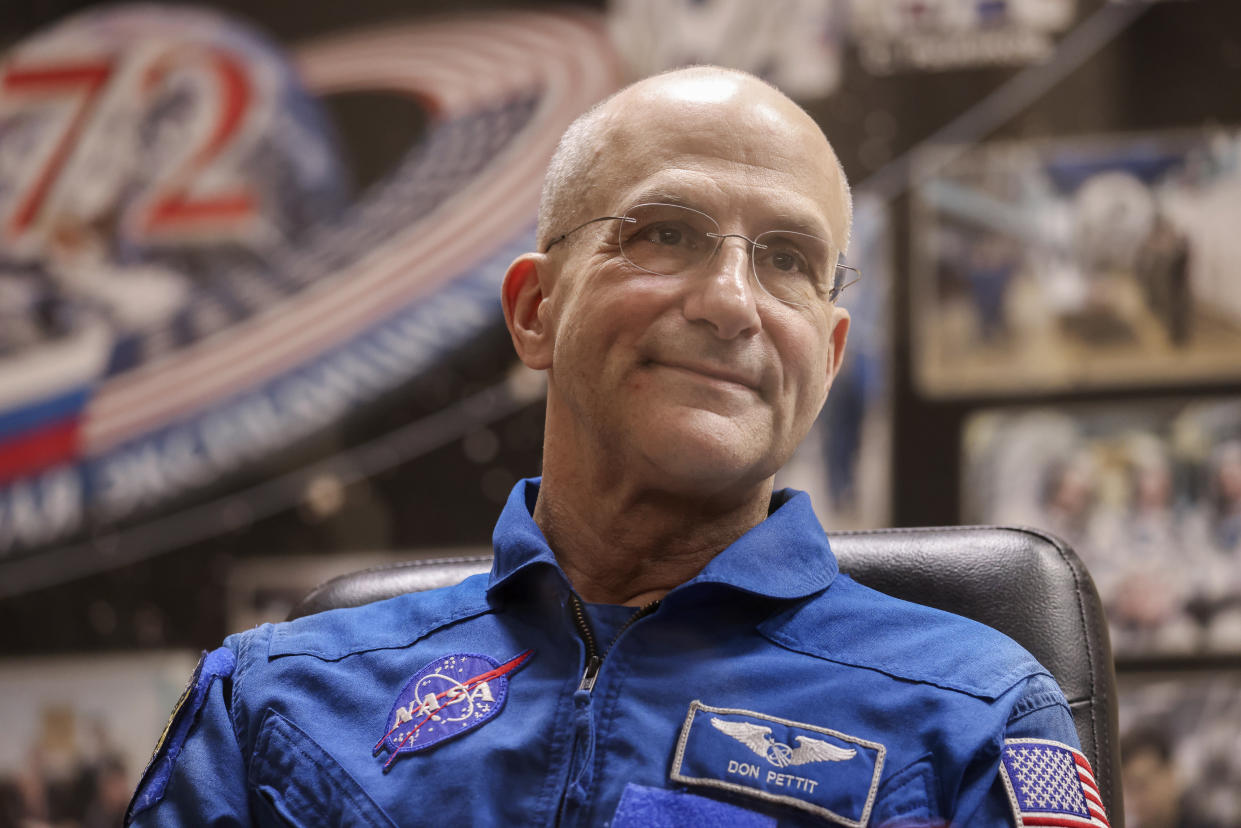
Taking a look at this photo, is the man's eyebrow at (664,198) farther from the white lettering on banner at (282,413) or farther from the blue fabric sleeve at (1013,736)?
the white lettering on banner at (282,413)

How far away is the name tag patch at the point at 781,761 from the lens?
100cm

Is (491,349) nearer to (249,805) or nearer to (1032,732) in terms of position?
(249,805)

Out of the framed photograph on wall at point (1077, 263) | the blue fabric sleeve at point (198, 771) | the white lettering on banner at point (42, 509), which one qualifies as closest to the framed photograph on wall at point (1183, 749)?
the framed photograph on wall at point (1077, 263)

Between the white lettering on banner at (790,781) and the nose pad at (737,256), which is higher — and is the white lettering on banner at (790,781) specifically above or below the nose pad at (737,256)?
below

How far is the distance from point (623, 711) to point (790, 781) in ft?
0.56

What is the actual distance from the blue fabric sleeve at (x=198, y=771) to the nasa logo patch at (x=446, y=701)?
170mm

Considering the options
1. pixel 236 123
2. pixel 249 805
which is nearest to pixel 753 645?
pixel 249 805

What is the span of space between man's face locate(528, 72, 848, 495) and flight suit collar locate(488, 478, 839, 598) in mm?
64

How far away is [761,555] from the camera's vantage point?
1.20 metres

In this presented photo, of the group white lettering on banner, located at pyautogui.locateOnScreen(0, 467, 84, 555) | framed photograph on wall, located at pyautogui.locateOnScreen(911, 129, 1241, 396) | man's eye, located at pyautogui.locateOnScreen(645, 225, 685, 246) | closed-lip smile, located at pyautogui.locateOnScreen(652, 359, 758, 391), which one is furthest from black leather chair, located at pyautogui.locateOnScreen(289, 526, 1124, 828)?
white lettering on banner, located at pyautogui.locateOnScreen(0, 467, 84, 555)

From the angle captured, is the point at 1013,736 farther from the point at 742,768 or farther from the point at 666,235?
the point at 666,235

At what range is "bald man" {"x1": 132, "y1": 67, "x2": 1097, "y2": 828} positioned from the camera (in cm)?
104

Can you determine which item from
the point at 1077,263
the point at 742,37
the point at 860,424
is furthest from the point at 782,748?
the point at 742,37

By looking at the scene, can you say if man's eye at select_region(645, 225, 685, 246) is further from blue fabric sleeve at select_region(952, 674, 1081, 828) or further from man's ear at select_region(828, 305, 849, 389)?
blue fabric sleeve at select_region(952, 674, 1081, 828)
